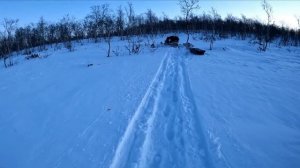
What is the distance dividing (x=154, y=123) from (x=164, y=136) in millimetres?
577

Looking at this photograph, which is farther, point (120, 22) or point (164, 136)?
point (120, 22)

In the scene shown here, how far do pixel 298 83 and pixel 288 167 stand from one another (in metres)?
5.73

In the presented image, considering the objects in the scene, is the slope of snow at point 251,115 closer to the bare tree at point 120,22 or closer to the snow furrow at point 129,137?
the snow furrow at point 129,137

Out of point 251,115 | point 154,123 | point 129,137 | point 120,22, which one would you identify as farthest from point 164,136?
point 120,22

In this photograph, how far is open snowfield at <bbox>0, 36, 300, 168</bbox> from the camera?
12.7 feet

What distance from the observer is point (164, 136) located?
4570 mm

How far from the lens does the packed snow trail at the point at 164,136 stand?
3789 millimetres

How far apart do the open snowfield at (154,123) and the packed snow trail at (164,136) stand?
0.06ft

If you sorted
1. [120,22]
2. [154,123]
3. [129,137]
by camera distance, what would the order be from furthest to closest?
[120,22] < [154,123] < [129,137]

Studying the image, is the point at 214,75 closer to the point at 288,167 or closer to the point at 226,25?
the point at 288,167

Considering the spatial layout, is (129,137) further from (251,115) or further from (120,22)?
(120,22)

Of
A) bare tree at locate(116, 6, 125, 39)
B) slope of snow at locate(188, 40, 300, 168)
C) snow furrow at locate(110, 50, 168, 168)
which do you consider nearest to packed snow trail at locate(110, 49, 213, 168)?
snow furrow at locate(110, 50, 168, 168)

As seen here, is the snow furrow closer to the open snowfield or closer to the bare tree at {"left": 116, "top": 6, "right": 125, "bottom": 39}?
the open snowfield

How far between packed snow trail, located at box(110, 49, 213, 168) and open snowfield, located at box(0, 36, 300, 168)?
0.06ft
